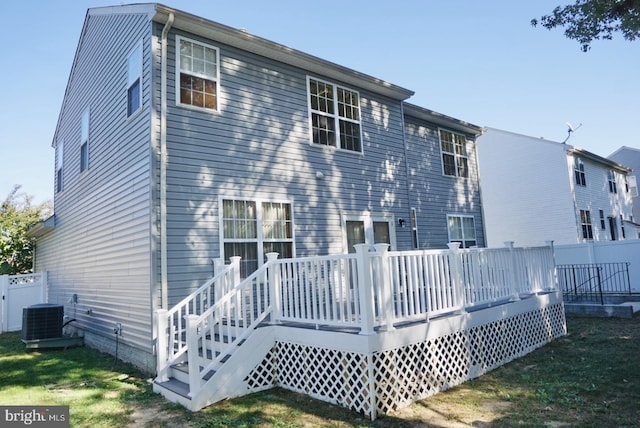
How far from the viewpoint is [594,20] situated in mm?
8047

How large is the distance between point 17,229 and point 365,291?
23.1 m

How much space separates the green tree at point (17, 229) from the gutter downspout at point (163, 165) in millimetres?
13076

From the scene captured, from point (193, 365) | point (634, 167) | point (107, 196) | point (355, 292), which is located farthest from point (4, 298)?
point (634, 167)

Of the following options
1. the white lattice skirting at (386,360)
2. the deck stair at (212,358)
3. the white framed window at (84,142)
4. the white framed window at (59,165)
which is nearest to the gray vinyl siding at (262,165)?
the deck stair at (212,358)

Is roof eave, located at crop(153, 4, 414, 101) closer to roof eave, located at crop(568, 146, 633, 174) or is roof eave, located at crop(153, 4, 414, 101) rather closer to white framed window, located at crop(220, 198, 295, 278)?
white framed window, located at crop(220, 198, 295, 278)

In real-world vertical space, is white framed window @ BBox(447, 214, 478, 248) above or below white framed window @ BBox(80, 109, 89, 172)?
below

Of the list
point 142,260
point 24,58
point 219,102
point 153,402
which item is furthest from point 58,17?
point 153,402

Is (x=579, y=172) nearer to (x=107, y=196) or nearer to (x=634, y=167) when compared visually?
(x=634, y=167)

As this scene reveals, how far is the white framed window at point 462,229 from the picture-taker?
12391 millimetres

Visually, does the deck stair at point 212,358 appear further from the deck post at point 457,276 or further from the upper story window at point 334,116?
the upper story window at point 334,116

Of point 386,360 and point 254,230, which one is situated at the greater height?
point 254,230

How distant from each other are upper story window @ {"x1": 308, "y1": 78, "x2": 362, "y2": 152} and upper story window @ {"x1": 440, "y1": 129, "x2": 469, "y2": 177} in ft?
13.3

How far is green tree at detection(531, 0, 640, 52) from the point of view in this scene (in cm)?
734

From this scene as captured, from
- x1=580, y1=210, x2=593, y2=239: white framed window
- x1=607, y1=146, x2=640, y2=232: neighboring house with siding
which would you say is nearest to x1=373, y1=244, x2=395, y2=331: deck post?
x1=580, y1=210, x2=593, y2=239: white framed window
